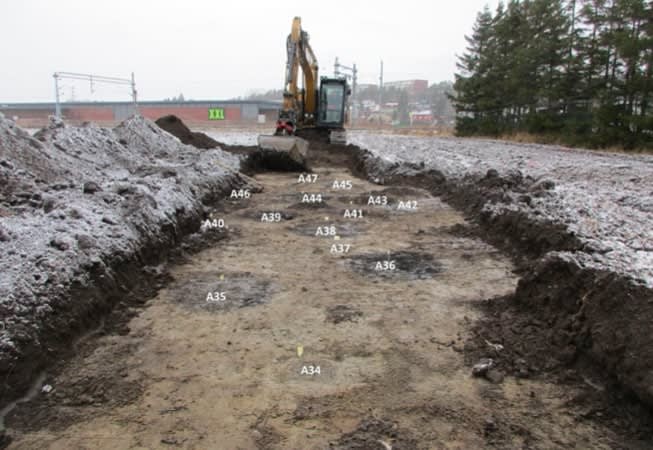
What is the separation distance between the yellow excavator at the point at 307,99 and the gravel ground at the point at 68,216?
5.27 m

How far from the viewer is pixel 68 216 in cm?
493

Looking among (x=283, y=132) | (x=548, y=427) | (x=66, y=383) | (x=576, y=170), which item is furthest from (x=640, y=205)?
(x=283, y=132)

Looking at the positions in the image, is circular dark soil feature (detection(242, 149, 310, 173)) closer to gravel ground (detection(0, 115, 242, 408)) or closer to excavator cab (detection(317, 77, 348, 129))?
gravel ground (detection(0, 115, 242, 408))

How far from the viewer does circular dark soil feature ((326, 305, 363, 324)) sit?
4276 millimetres

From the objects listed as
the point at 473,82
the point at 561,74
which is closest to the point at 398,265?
the point at 561,74

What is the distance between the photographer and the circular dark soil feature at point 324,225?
728cm

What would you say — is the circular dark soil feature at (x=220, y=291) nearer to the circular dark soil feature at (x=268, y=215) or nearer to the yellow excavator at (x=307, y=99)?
the circular dark soil feature at (x=268, y=215)

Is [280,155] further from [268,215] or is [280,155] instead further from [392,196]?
[268,215]

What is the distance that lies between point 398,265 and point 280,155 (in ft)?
28.1

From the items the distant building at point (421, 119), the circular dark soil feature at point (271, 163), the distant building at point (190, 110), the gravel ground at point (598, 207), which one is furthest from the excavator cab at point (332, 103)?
the distant building at point (421, 119)

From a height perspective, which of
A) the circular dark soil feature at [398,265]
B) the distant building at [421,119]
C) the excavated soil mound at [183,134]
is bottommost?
the circular dark soil feature at [398,265]

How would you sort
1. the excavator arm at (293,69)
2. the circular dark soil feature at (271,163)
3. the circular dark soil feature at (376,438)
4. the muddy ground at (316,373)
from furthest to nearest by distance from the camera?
the excavator arm at (293,69) → the circular dark soil feature at (271,163) → the muddy ground at (316,373) → the circular dark soil feature at (376,438)

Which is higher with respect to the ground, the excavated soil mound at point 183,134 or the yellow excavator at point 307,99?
the yellow excavator at point 307,99

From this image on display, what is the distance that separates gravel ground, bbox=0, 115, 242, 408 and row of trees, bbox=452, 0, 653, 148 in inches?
589
